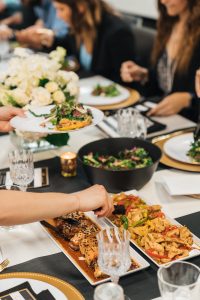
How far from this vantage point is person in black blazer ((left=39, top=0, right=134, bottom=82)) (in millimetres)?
3310

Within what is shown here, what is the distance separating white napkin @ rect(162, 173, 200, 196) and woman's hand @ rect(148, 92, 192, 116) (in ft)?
2.29

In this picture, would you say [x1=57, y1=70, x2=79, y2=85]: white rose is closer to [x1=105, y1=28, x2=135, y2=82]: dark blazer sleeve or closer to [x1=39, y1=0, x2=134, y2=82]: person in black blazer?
[x1=39, y1=0, x2=134, y2=82]: person in black blazer

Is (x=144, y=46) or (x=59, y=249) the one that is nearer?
(x=59, y=249)

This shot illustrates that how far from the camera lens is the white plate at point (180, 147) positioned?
6.51 feet

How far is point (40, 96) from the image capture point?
6.33 ft

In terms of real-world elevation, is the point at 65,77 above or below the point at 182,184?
above

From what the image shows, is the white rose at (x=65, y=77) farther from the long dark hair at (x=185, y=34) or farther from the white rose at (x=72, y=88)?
the long dark hair at (x=185, y=34)

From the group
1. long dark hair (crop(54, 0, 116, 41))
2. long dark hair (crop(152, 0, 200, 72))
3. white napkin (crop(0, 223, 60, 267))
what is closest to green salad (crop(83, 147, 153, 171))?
white napkin (crop(0, 223, 60, 267))

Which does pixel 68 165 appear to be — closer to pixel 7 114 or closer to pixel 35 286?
pixel 7 114

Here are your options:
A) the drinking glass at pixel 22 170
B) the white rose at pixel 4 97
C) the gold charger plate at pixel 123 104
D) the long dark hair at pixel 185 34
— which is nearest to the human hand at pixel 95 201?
the drinking glass at pixel 22 170

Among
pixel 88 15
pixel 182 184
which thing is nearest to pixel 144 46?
pixel 88 15

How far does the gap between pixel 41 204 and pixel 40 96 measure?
2.34ft

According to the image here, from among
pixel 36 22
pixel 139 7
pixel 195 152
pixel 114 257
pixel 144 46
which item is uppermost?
pixel 114 257

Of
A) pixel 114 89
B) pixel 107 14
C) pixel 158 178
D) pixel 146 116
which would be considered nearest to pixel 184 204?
pixel 158 178
